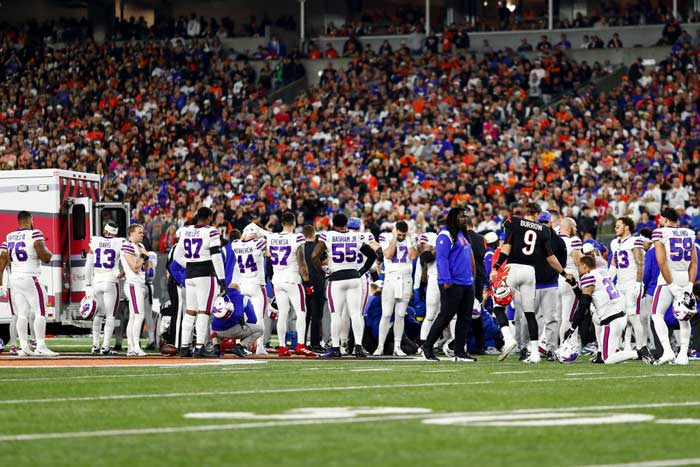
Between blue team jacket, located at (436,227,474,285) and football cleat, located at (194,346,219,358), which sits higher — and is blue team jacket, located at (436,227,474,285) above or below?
above

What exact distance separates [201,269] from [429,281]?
3196mm

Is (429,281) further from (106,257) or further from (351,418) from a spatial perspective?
(351,418)

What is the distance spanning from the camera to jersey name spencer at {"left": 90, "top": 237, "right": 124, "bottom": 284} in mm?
18297

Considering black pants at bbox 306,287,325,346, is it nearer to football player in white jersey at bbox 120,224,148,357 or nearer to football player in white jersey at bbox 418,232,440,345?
football player in white jersey at bbox 418,232,440,345

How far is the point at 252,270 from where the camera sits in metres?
18.2

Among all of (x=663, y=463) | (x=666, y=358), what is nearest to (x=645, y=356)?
(x=666, y=358)

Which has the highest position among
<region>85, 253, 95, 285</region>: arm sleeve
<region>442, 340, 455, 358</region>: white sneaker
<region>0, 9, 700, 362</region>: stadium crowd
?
<region>0, 9, 700, 362</region>: stadium crowd

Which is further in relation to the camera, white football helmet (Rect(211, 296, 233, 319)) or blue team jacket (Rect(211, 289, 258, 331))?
blue team jacket (Rect(211, 289, 258, 331))

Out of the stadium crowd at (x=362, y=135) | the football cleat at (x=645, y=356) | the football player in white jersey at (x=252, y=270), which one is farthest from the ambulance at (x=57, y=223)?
the football cleat at (x=645, y=356)

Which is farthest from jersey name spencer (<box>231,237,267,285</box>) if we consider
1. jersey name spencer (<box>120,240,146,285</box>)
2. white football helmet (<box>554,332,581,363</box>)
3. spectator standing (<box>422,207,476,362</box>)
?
white football helmet (<box>554,332,581,363</box>)

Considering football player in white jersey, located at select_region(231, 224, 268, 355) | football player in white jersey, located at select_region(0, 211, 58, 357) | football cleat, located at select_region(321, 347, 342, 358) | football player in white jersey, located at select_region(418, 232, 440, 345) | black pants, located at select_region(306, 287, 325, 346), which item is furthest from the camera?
black pants, located at select_region(306, 287, 325, 346)

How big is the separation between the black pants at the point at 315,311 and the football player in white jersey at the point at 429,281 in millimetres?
1414

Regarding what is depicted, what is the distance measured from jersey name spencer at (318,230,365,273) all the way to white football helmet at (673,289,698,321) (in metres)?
4.17

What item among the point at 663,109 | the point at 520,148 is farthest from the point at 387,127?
the point at 663,109
